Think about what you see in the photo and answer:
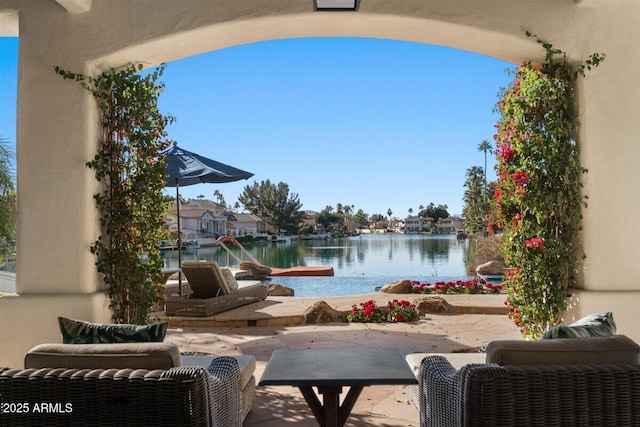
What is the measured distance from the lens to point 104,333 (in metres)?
2.40

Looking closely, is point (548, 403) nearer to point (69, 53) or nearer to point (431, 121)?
point (69, 53)

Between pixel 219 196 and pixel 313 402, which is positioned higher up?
pixel 219 196

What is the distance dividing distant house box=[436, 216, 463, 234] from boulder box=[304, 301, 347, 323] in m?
41.8

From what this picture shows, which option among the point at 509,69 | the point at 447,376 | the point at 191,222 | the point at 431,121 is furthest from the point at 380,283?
the point at 431,121

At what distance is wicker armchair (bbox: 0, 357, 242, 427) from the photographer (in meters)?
2.00

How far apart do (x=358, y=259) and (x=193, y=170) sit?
947 inches

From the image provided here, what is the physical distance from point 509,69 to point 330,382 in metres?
3.65

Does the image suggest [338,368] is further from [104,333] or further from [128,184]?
[128,184]

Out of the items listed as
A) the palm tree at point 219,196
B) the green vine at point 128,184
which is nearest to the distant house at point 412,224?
the palm tree at point 219,196

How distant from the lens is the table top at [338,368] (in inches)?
95.0

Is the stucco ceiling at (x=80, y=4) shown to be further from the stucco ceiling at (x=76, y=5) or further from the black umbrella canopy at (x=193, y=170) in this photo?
the black umbrella canopy at (x=193, y=170)

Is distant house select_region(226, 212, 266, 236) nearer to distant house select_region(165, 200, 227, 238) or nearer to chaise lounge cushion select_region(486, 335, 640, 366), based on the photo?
distant house select_region(165, 200, 227, 238)

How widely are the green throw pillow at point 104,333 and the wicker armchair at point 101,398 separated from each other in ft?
1.19

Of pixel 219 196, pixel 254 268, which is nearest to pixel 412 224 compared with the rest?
pixel 219 196
